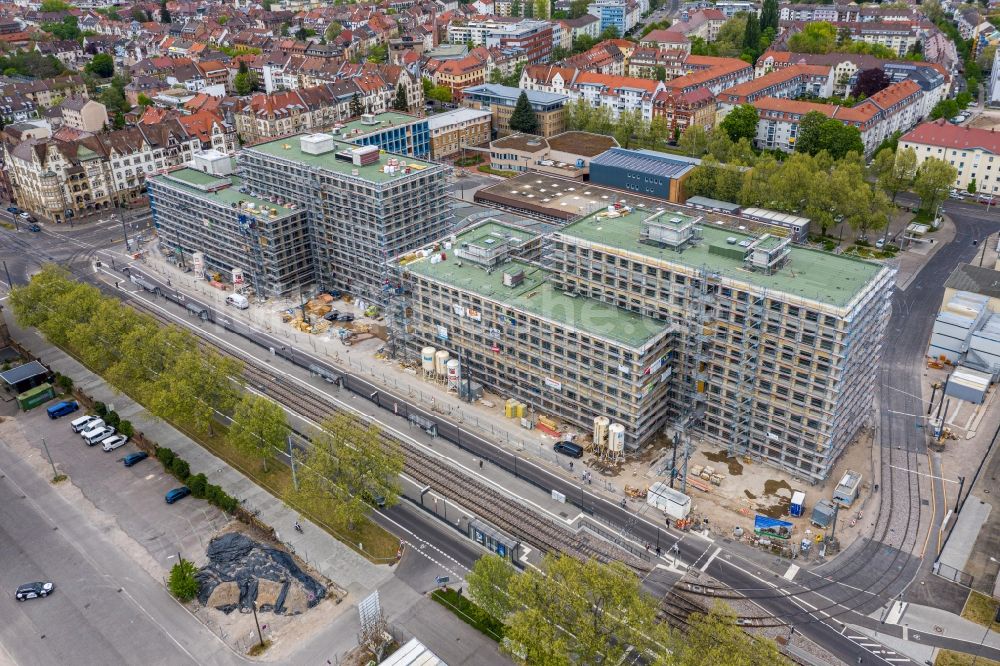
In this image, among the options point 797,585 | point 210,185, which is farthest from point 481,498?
point 210,185

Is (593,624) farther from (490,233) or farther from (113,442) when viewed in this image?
(113,442)

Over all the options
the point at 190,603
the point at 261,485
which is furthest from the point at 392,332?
the point at 190,603

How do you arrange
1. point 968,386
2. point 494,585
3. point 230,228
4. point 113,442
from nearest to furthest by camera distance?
point 494,585 < point 113,442 < point 968,386 < point 230,228

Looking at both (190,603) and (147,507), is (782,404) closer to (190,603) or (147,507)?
(190,603)

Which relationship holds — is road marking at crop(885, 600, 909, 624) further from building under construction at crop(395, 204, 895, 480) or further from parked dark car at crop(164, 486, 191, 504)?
parked dark car at crop(164, 486, 191, 504)

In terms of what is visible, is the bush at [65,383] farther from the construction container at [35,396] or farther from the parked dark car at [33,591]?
the parked dark car at [33,591]
